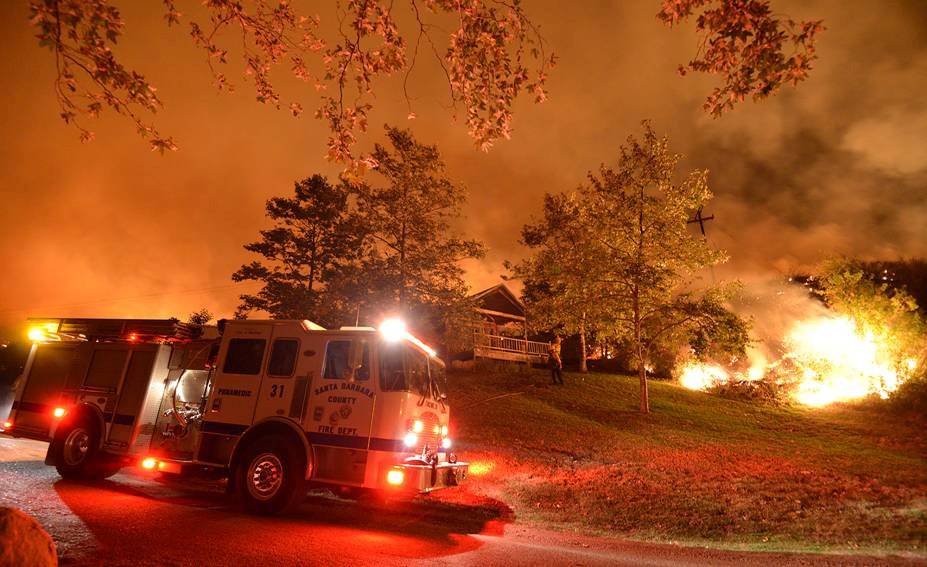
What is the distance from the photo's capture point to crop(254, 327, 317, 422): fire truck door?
305 inches

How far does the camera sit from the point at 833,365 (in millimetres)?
20016

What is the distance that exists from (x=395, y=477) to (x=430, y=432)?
1.20 m

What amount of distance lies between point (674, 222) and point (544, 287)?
55.5ft

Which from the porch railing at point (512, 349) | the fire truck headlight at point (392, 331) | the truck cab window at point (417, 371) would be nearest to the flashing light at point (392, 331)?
the fire truck headlight at point (392, 331)

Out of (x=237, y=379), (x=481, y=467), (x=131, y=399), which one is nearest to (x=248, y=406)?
(x=237, y=379)

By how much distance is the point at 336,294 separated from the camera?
63.5 feet

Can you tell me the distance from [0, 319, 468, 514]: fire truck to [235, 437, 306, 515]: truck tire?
2 centimetres

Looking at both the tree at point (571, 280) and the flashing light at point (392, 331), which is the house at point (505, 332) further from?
the flashing light at point (392, 331)

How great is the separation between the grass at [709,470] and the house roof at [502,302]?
62.1ft

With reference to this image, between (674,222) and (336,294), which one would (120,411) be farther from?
(674,222)

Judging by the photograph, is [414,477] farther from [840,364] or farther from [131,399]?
[840,364]

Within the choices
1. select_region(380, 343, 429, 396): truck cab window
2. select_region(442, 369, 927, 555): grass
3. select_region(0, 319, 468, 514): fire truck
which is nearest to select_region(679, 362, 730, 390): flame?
select_region(442, 369, 927, 555): grass

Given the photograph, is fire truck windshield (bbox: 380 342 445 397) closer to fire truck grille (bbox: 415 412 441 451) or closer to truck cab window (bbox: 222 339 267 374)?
fire truck grille (bbox: 415 412 441 451)

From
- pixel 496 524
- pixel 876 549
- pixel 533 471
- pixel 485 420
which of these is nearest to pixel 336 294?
pixel 485 420
